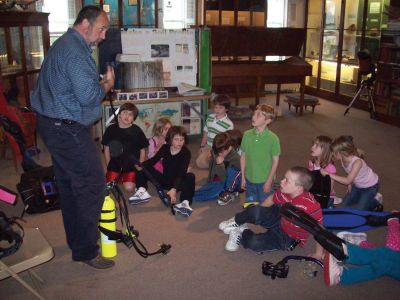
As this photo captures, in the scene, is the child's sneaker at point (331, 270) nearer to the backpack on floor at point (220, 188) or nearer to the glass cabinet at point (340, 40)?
the backpack on floor at point (220, 188)

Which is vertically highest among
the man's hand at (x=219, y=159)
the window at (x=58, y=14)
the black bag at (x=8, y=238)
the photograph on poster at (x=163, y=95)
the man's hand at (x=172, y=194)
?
the window at (x=58, y=14)

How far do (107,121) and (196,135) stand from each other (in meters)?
1.30

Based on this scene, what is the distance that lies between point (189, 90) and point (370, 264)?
11.5ft

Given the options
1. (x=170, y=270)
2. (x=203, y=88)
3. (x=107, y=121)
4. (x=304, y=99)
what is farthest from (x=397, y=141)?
(x=170, y=270)

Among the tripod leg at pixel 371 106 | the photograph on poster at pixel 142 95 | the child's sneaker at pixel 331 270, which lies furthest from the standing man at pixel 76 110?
the tripod leg at pixel 371 106

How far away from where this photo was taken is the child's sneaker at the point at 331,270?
2.73 metres

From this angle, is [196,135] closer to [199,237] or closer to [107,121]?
[107,121]

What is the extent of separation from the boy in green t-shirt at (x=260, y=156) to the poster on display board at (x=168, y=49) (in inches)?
92.7

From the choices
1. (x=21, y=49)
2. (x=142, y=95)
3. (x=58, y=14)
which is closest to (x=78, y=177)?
(x=142, y=95)

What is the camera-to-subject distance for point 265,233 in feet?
10.5

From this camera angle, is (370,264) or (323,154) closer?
(370,264)

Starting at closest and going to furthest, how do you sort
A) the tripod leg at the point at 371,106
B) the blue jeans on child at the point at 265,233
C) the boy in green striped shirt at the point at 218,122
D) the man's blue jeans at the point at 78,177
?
the man's blue jeans at the point at 78,177 < the blue jeans on child at the point at 265,233 < the boy in green striped shirt at the point at 218,122 < the tripod leg at the point at 371,106

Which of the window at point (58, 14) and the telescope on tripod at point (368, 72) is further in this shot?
the window at point (58, 14)

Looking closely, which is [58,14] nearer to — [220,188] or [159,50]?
[159,50]
